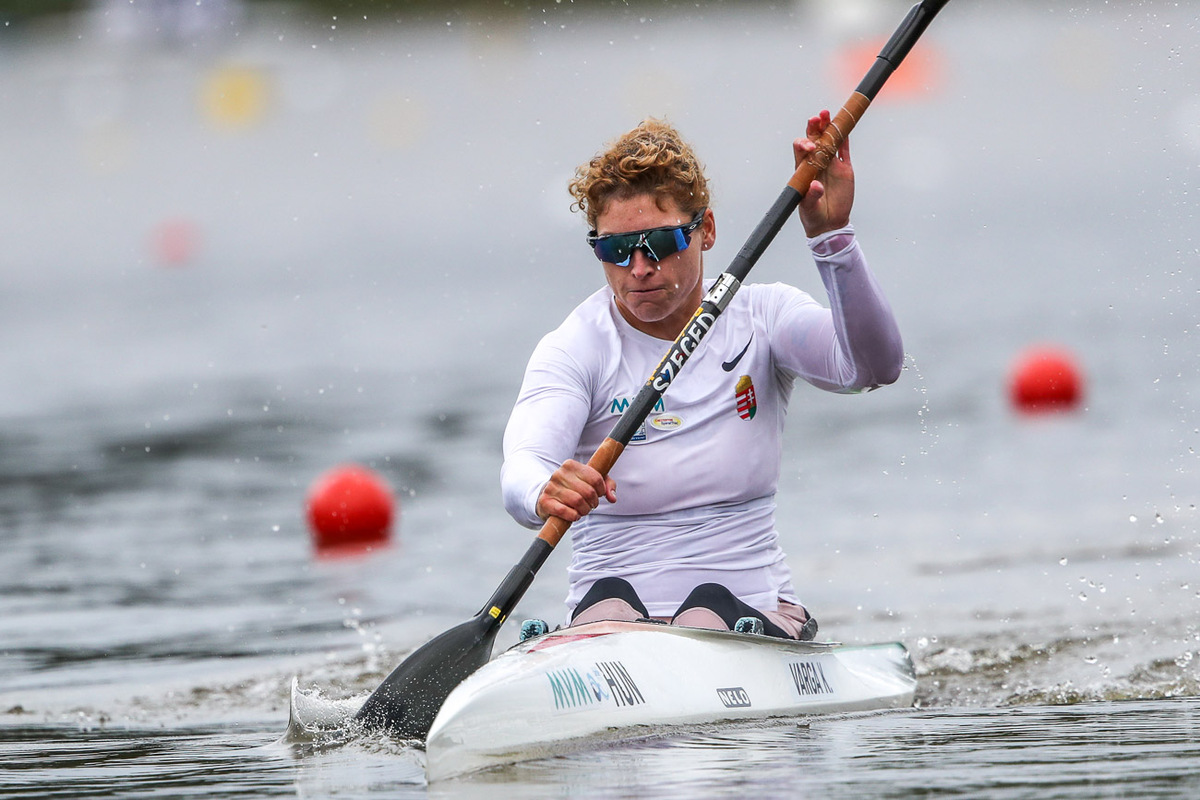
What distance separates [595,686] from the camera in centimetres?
465

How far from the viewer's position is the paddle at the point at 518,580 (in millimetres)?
4926

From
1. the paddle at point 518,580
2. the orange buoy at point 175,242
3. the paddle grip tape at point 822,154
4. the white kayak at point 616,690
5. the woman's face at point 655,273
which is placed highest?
the orange buoy at point 175,242

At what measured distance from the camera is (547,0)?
68.4m

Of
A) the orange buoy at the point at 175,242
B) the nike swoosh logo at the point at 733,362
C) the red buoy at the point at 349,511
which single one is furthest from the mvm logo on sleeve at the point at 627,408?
the orange buoy at the point at 175,242

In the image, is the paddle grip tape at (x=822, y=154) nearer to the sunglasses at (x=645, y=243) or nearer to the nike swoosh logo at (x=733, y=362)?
the sunglasses at (x=645, y=243)

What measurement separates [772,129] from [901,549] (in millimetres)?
39530

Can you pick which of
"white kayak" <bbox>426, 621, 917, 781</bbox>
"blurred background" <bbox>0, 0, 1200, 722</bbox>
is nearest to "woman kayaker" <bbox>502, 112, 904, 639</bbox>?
"white kayak" <bbox>426, 621, 917, 781</bbox>

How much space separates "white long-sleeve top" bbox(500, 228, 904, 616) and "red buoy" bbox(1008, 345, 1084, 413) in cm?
960

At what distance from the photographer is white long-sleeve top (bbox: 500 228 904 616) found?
5.03 m

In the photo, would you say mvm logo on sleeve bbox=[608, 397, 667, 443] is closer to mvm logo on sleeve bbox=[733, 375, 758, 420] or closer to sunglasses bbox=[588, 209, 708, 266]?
mvm logo on sleeve bbox=[733, 375, 758, 420]

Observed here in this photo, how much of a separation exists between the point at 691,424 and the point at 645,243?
22.0 inches

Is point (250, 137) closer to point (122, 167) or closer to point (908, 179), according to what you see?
point (122, 167)

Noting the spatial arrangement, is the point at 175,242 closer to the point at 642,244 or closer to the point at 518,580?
the point at 518,580

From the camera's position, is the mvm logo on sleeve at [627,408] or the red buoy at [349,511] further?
the red buoy at [349,511]
